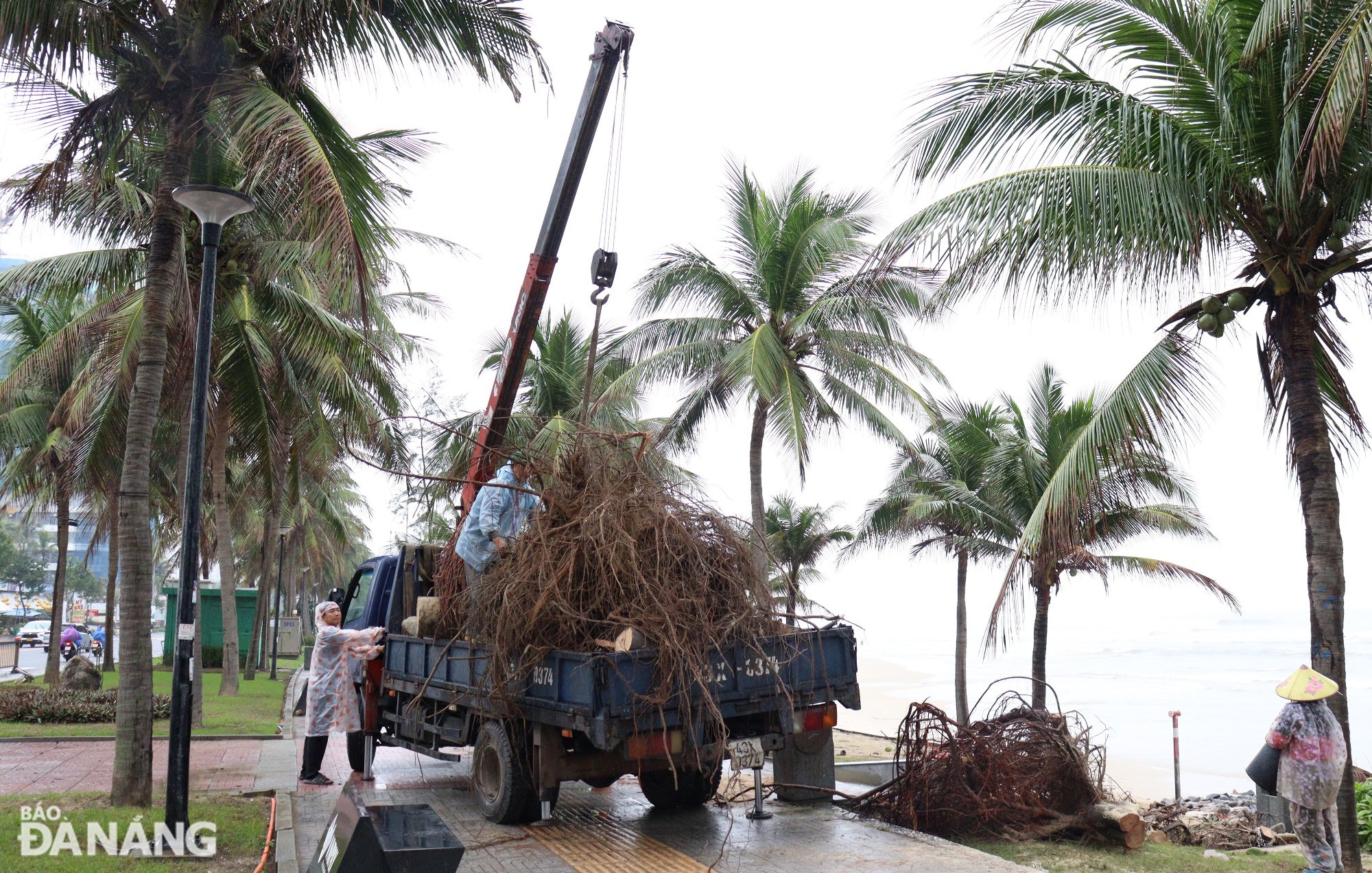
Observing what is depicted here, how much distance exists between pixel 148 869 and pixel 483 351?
20.4 m

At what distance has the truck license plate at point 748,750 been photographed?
782cm

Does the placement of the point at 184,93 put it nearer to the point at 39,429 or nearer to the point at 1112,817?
the point at 1112,817

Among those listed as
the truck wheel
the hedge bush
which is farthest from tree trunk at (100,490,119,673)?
the truck wheel

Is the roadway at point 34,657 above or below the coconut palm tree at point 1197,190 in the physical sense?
below

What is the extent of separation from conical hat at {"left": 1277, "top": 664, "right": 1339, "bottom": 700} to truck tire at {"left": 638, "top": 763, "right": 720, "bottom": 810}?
4.41 m

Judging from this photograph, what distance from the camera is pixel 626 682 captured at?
707 centimetres

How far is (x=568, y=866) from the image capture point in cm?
691

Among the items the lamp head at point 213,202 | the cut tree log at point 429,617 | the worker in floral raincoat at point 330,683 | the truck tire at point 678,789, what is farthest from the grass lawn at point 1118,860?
the lamp head at point 213,202

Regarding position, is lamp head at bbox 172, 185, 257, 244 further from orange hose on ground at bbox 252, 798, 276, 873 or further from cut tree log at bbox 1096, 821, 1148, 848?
cut tree log at bbox 1096, 821, 1148, 848

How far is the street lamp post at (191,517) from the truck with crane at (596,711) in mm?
1845

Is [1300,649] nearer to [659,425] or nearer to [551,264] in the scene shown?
[659,425]

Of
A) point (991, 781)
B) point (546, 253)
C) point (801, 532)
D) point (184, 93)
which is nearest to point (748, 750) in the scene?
point (991, 781)

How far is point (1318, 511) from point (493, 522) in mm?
6723

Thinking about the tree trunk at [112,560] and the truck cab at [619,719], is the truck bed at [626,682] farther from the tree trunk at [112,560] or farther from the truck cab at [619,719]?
the tree trunk at [112,560]
